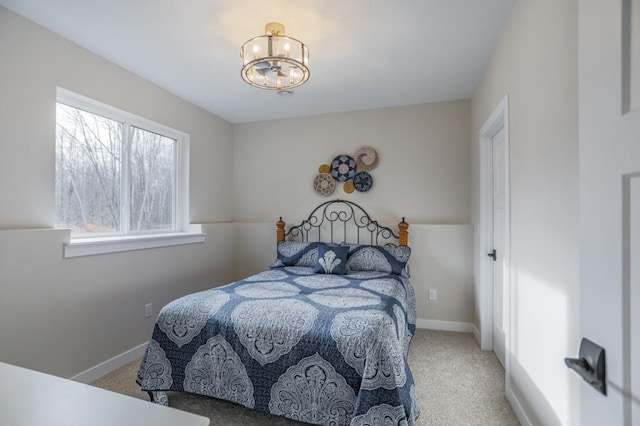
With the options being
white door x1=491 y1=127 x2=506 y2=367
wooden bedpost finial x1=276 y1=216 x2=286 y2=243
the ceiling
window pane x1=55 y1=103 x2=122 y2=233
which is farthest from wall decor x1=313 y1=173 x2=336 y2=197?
window pane x1=55 y1=103 x2=122 y2=233

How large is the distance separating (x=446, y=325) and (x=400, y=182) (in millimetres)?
1635

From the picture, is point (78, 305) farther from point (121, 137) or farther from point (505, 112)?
point (505, 112)

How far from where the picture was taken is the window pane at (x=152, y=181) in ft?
9.50

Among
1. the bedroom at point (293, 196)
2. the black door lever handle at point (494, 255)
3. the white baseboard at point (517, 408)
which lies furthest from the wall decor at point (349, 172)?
the white baseboard at point (517, 408)

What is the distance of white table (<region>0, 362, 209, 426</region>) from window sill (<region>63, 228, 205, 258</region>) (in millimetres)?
1770

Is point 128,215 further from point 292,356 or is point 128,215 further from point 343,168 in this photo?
point 343,168

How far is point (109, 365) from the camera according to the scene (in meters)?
2.43

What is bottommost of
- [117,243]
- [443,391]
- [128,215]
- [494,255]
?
A: [443,391]

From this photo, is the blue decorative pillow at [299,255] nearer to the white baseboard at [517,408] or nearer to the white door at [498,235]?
the white door at [498,235]

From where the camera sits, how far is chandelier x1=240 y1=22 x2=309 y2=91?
1844 mm

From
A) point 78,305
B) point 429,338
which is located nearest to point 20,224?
point 78,305

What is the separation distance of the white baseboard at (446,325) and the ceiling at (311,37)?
2423mm

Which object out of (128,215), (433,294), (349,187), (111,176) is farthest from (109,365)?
(433,294)

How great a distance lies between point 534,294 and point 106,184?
125 inches
